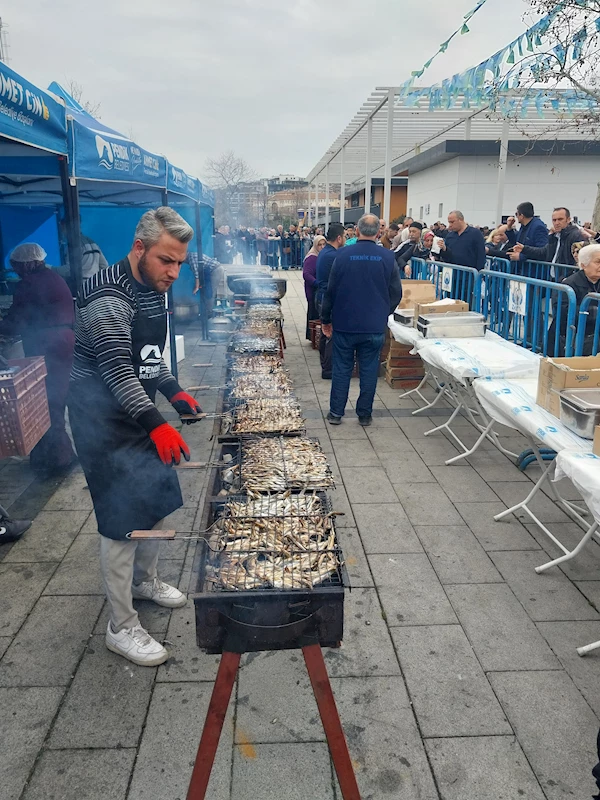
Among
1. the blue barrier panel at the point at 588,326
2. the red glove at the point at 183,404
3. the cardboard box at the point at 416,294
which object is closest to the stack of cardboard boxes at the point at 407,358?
the cardboard box at the point at 416,294

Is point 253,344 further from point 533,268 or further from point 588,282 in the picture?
point 533,268

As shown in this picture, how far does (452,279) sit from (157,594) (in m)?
6.63

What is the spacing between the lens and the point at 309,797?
2.26m

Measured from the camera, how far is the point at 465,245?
8.36 metres

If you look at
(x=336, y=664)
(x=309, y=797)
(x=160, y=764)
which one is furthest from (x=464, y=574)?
(x=160, y=764)

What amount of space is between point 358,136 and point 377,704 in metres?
19.4

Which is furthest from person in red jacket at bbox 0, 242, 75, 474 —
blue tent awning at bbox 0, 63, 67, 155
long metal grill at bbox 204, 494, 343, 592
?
long metal grill at bbox 204, 494, 343, 592

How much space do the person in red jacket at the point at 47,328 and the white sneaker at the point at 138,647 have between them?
8.88 ft

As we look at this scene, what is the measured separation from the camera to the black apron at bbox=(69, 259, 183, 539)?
277cm

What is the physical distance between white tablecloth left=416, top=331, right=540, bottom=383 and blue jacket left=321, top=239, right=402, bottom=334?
2.00 feet

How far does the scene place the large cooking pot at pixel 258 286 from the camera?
10.9m

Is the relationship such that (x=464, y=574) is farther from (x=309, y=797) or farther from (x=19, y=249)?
(x=19, y=249)

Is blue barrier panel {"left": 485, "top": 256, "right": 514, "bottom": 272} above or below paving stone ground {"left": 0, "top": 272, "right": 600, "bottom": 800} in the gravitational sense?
above

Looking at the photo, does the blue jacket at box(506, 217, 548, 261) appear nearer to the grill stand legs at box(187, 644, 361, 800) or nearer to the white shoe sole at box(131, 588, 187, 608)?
the white shoe sole at box(131, 588, 187, 608)
